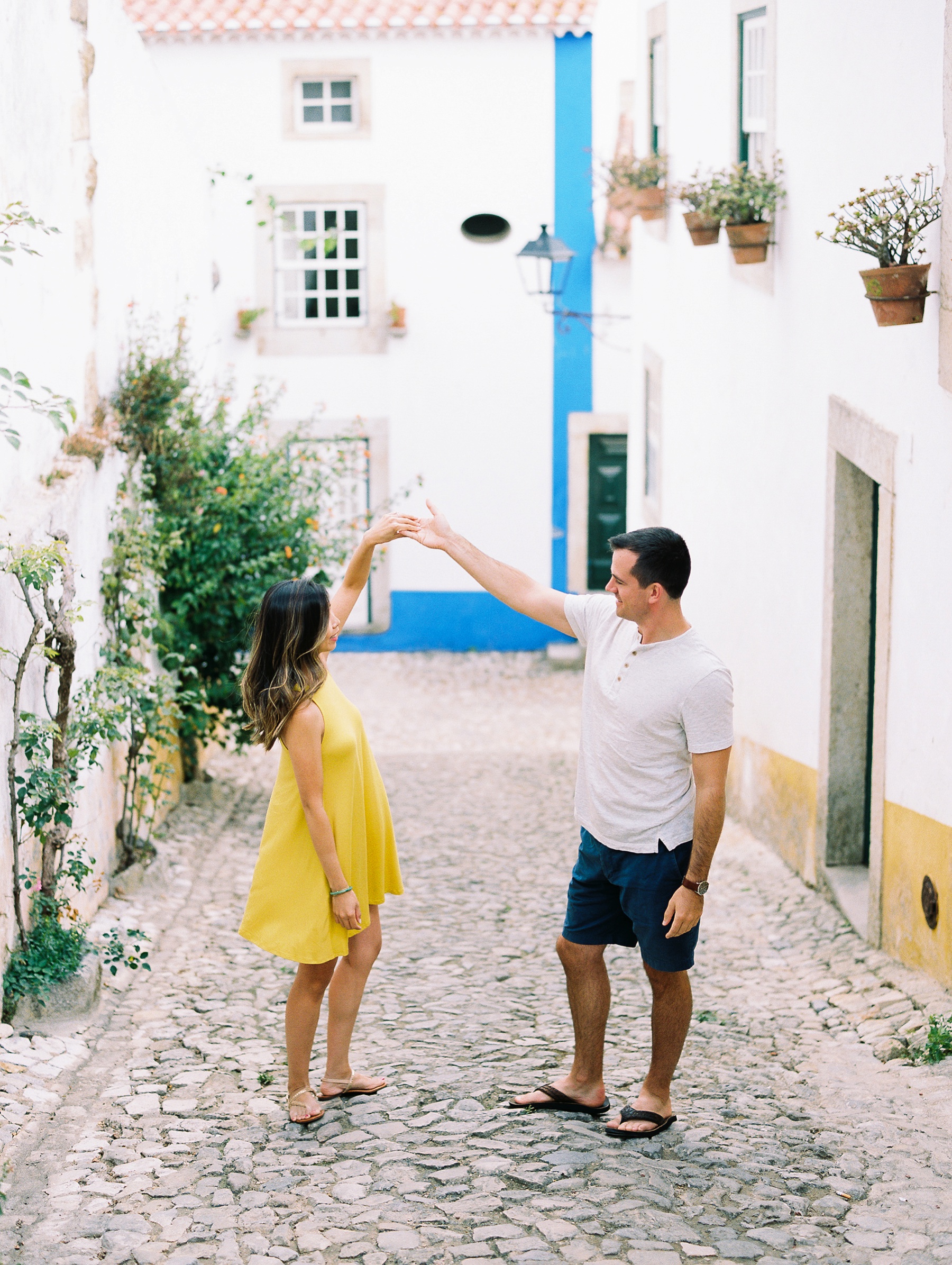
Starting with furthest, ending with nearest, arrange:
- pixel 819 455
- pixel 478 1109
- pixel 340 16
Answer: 1. pixel 340 16
2. pixel 819 455
3. pixel 478 1109

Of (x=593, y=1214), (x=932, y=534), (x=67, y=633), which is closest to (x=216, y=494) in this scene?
(x=67, y=633)

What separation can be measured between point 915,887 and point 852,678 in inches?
57.7

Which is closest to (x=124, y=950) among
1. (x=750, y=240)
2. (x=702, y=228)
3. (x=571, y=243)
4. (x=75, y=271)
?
(x=75, y=271)

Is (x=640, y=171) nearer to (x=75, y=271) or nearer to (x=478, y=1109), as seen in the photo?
(x=75, y=271)

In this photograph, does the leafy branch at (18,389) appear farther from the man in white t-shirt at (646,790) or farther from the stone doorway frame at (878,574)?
the stone doorway frame at (878,574)

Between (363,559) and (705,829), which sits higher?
(363,559)

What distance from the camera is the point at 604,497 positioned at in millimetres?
14828

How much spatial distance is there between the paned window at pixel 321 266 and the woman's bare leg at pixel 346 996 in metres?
11.2

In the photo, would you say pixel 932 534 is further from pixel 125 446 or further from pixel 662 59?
pixel 662 59

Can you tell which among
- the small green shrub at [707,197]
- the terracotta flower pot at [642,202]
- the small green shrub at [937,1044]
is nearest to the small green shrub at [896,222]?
the small green shrub at [707,197]

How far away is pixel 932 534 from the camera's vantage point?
5309 millimetres

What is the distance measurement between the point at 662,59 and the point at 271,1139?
861cm

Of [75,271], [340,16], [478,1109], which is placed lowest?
[478,1109]

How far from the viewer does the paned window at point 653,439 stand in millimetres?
10828
